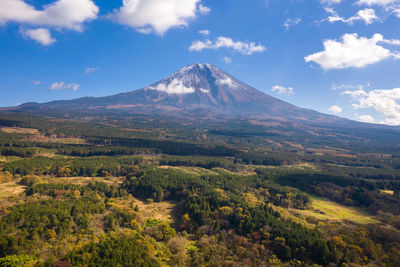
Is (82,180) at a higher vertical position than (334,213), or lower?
higher

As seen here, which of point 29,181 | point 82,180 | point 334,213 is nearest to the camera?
point 29,181

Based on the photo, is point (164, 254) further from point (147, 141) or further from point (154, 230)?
point (147, 141)

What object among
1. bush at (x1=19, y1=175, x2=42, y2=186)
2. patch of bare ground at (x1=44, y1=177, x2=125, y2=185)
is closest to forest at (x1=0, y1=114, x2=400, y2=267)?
bush at (x1=19, y1=175, x2=42, y2=186)

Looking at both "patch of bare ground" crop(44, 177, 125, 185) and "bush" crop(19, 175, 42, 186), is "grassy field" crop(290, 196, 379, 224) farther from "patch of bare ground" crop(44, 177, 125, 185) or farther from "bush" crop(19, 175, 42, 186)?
"bush" crop(19, 175, 42, 186)

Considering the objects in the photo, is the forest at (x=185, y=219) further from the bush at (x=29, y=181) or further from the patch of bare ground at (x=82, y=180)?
the patch of bare ground at (x=82, y=180)

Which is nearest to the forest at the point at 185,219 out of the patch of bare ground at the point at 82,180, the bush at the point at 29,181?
the bush at the point at 29,181

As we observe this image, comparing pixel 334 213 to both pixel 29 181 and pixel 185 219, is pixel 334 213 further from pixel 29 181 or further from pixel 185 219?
pixel 29 181

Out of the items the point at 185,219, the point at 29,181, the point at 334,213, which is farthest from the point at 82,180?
the point at 334,213

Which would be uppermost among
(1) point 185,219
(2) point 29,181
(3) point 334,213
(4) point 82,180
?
(2) point 29,181
